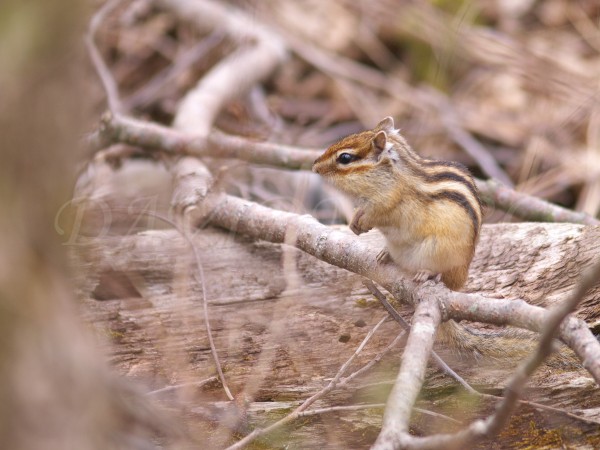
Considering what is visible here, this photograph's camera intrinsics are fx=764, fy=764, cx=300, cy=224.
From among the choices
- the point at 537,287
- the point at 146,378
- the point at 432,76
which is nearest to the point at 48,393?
the point at 146,378

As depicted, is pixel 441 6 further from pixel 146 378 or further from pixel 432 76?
pixel 146 378

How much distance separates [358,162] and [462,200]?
0.53m

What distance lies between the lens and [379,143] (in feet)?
10.9

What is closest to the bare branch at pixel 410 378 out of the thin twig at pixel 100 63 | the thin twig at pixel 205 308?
the thin twig at pixel 205 308

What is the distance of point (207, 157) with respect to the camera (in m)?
4.61

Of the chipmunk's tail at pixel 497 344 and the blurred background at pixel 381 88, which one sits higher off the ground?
the blurred background at pixel 381 88

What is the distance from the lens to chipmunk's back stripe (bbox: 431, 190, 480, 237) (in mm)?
3035

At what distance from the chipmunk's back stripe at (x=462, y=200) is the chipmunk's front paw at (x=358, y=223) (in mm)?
380

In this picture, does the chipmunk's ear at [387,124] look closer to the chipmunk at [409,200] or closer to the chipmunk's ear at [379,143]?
the chipmunk at [409,200]

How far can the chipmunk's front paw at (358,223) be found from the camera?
11.0 feet

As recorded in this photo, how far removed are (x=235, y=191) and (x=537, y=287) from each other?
2.03 meters

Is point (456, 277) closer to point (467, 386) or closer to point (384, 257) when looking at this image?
Answer: point (384, 257)

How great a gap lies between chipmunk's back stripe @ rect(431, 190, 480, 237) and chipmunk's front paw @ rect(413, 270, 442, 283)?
0.28 metres

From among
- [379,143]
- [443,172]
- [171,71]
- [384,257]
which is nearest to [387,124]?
[379,143]
